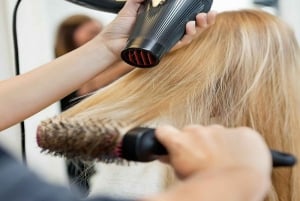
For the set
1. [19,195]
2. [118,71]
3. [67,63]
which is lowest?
[118,71]

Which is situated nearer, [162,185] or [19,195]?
[19,195]

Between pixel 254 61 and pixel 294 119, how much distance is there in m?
0.13

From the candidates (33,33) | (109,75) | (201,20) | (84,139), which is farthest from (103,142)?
(33,33)

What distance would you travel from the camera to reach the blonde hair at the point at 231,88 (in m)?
0.91

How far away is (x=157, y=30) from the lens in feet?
2.55

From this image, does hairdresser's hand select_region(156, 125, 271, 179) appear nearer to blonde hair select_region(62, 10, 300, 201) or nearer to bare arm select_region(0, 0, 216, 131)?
blonde hair select_region(62, 10, 300, 201)

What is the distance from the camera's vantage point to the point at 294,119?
926 mm

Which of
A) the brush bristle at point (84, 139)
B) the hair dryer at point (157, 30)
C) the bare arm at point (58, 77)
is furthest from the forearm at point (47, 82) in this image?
the brush bristle at point (84, 139)

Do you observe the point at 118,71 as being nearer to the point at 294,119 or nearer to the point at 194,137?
the point at 294,119

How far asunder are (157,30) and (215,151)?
0.37 meters

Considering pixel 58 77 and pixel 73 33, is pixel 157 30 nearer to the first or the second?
pixel 58 77

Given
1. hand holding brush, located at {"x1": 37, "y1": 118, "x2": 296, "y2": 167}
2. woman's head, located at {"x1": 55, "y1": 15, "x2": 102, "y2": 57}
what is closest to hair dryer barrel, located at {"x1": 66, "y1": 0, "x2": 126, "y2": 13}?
hand holding brush, located at {"x1": 37, "y1": 118, "x2": 296, "y2": 167}

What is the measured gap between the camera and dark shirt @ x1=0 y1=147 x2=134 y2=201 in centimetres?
35

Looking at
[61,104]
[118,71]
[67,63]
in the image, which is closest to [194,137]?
[67,63]
